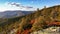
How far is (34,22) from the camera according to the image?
10.9 meters

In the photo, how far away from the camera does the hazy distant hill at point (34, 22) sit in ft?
35.3

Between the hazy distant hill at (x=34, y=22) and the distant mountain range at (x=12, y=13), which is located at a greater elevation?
the distant mountain range at (x=12, y=13)

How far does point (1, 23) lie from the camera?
11555mm

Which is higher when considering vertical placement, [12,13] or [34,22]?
[12,13]

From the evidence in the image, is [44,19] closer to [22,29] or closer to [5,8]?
[22,29]

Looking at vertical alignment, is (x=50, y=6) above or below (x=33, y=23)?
above

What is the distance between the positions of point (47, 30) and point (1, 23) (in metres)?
2.43

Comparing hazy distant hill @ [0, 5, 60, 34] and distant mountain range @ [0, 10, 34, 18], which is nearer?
hazy distant hill @ [0, 5, 60, 34]

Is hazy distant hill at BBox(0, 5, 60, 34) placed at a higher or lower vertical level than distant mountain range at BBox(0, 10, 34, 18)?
lower

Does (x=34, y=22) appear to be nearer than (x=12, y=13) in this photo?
Yes

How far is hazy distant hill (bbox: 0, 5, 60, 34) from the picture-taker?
1076 centimetres

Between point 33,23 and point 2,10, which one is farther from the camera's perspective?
point 2,10

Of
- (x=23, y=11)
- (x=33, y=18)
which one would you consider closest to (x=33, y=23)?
(x=33, y=18)

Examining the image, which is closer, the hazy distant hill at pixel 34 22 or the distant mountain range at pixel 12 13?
the hazy distant hill at pixel 34 22
